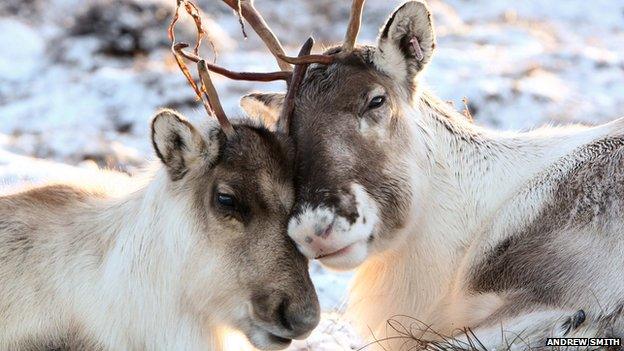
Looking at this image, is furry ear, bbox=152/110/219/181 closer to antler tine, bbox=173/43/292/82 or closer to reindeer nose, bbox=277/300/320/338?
antler tine, bbox=173/43/292/82

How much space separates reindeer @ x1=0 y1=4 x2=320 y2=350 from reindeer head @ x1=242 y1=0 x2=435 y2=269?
0.50 ft

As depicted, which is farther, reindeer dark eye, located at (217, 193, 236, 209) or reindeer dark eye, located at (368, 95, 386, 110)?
reindeer dark eye, located at (368, 95, 386, 110)

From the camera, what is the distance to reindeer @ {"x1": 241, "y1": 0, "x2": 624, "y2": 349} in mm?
5469

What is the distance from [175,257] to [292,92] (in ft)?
3.94

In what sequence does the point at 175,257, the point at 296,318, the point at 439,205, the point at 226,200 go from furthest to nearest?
the point at 439,205, the point at 175,257, the point at 226,200, the point at 296,318

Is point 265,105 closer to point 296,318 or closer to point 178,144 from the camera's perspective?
point 178,144

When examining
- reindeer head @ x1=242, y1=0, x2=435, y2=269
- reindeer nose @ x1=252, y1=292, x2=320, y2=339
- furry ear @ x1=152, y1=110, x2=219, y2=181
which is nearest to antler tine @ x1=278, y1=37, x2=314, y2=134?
reindeer head @ x1=242, y1=0, x2=435, y2=269

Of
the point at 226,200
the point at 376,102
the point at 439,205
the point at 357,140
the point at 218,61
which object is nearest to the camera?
the point at 226,200

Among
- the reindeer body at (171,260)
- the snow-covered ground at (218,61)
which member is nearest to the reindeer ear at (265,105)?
the reindeer body at (171,260)

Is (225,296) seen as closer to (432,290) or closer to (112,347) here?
(112,347)

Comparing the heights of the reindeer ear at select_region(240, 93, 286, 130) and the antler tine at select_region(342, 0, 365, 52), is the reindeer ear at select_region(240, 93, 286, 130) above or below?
below

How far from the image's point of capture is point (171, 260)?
548cm

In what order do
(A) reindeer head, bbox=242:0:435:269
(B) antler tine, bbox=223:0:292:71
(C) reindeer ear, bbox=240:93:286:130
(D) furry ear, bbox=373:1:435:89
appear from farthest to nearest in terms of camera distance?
(C) reindeer ear, bbox=240:93:286:130 → (B) antler tine, bbox=223:0:292:71 → (D) furry ear, bbox=373:1:435:89 → (A) reindeer head, bbox=242:0:435:269

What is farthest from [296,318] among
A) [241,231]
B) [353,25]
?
[353,25]
